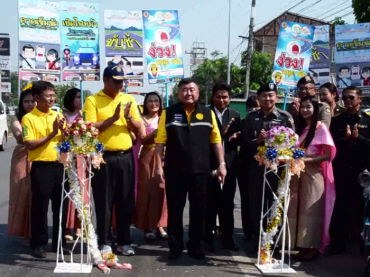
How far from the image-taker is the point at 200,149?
6277 millimetres

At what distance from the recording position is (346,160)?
6.89 metres

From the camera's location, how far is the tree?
19.5m

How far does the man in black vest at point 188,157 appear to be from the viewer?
247 inches

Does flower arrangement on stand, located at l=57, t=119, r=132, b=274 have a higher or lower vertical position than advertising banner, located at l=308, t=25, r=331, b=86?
lower

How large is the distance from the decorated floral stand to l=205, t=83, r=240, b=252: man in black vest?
0.67 m

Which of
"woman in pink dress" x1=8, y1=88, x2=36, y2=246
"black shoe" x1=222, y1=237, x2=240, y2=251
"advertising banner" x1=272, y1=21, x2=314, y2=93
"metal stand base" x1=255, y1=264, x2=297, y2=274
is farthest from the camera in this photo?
"advertising banner" x1=272, y1=21, x2=314, y2=93

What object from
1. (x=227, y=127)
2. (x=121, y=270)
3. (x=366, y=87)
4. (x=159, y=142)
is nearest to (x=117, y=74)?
(x=159, y=142)

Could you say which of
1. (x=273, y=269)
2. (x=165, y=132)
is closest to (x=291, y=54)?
(x=165, y=132)

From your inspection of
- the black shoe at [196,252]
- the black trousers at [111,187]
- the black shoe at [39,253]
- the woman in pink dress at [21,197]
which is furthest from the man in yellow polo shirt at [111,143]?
the woman in pink dress at [21,197]

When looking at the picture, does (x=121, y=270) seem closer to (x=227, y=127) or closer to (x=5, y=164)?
(x=227, y=127)

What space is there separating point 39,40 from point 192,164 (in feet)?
32.8

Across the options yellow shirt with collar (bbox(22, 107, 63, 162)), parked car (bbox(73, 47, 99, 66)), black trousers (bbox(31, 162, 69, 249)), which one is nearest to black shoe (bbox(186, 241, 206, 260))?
black trousers (bbox(31, 162, 69, 249))

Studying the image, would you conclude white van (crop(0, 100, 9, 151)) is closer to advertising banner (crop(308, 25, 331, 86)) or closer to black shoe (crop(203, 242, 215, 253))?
advertising banner (crop(308, 25, 331, 86))

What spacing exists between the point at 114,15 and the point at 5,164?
5366mm
